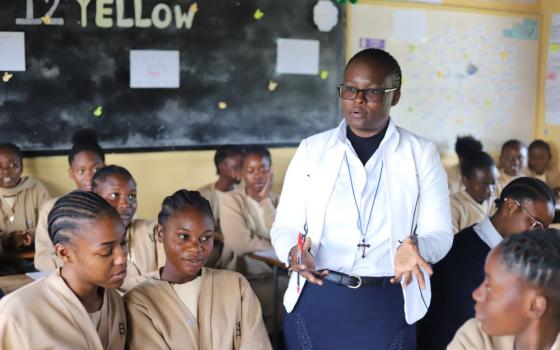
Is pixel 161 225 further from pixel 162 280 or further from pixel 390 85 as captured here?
pixel 390 85

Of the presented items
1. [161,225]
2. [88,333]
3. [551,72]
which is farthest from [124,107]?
[551,72]

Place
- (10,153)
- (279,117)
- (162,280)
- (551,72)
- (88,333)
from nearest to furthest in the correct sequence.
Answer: (88,333), (162,280), (10,153), (279,117), (551,72)

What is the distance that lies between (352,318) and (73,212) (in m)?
0.93

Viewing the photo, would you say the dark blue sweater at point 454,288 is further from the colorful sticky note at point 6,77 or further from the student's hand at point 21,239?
the colorful sticky note at point 6,77

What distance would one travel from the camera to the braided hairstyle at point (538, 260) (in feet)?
6.00

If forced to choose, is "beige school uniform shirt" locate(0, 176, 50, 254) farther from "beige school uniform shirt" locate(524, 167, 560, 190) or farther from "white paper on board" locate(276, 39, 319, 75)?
"beige school uniform shirt" locate(524, 167, 560, 190)

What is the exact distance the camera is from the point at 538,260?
1.84 m

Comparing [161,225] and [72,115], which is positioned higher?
[72,115]

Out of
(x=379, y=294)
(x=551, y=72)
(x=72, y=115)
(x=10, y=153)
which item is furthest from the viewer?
(x=551, y=72)

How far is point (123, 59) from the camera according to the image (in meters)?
5.51

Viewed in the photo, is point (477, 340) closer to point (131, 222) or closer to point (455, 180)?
point (131, 222)

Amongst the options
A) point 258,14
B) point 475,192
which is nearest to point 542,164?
point 475,192

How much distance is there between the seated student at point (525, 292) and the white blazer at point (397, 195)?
434mm

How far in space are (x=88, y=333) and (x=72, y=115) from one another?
3.42m
